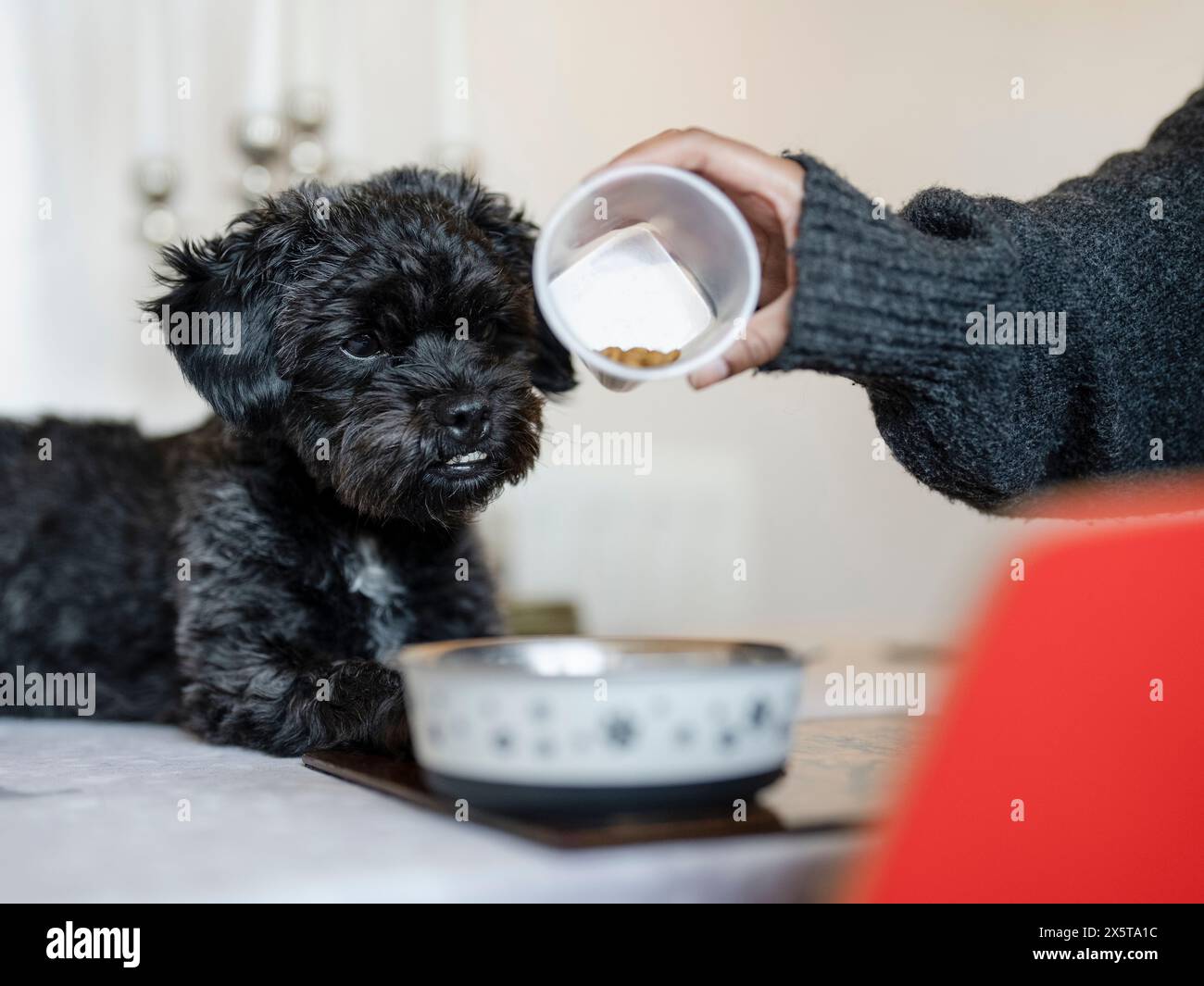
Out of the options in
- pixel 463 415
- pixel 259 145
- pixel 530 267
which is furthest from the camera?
pixel 259 145

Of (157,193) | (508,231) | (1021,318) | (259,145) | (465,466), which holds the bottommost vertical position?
(465,466)

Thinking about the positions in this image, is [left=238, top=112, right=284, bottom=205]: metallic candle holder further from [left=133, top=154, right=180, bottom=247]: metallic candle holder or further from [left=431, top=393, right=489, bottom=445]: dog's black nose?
[left=431, top=393, right=489, bottom=445]: dog's black nose

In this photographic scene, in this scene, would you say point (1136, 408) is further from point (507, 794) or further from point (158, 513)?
point (158, 513)

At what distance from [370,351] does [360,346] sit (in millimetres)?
15

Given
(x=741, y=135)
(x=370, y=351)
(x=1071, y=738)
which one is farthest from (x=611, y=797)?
(x=741, y=135)

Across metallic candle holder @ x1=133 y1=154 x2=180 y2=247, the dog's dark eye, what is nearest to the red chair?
the dog's dark eye

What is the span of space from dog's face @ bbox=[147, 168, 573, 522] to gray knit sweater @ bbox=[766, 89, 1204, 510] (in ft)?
1.92

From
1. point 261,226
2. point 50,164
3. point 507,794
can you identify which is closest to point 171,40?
point 50,164

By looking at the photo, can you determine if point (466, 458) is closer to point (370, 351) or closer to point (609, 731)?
point (370, 351)

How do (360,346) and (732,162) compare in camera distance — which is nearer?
(732,162)

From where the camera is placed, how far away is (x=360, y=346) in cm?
169

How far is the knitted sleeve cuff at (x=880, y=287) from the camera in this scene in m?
1.14

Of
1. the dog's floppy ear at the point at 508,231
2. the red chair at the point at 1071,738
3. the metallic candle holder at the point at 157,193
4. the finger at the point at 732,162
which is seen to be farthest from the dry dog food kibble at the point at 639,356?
the metallic candle holder at the point at 157,193

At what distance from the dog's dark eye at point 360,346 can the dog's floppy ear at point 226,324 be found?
0.11 meters
